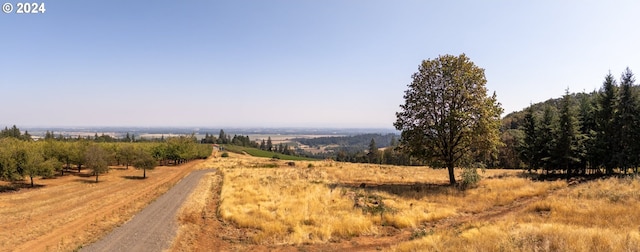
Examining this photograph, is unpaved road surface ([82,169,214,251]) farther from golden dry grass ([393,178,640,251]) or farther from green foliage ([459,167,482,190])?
green foliage ([459,167,482,190])

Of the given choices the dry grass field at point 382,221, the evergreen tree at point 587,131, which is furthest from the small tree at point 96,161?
the evergreen tree at point 587,131

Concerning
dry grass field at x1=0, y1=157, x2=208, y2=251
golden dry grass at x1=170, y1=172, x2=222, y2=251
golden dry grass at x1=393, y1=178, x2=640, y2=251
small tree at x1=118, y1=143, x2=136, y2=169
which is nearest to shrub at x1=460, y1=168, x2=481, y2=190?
golden dry grass at x1=393, y1=178, x2=640, y2=251

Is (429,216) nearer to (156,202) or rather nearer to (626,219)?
(626,219)

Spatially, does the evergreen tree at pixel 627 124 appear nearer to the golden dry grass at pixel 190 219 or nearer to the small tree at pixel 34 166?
the golden dry grass at pixel 190 219

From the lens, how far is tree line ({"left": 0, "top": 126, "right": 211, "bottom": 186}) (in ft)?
151

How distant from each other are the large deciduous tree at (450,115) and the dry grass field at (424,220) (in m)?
4.21

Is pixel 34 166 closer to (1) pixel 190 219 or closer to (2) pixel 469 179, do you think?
(1) pixel 190 219

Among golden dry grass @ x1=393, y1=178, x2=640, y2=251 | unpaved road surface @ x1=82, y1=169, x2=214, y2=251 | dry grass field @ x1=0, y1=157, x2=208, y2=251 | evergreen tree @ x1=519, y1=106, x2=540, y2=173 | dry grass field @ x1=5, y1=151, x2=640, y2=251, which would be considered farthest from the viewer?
evergreen tree @ x1=519, y1=106, x2=540, y2=173

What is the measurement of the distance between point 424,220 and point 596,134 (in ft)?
107

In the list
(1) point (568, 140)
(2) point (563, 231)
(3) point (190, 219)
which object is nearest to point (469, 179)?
(1) point (568, 140)

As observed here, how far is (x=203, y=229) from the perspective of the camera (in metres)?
19.2

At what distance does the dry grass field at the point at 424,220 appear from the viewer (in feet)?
35.6

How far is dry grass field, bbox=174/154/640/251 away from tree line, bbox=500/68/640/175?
39.4ft

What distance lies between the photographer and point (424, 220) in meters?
19.0
